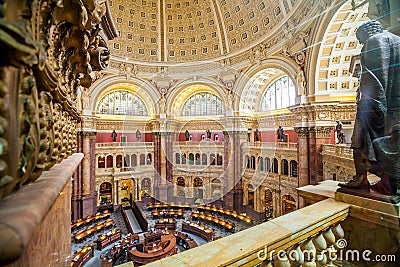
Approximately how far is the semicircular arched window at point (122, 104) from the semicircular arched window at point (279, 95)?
466 inches

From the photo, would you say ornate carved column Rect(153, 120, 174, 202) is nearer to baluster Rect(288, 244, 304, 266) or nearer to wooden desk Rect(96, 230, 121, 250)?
wooden desk Rect(96, 230, 121, 250)

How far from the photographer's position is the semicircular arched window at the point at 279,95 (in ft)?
53.8

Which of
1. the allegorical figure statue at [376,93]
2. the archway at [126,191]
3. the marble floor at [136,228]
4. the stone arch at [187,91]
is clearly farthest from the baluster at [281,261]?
the archway at [126,191]

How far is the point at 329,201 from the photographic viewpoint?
2.80 meters

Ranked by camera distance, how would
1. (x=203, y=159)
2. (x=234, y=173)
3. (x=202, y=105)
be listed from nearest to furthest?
(x=234, y=173), (x=203, y=159), (x=202, y=105)

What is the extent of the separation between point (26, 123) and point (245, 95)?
700 inches

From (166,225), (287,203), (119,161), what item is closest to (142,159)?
(119,161)

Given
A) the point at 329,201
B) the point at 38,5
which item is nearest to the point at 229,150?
the point at 329,201

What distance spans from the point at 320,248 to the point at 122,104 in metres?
21.0

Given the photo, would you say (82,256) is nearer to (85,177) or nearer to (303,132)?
(85,177)

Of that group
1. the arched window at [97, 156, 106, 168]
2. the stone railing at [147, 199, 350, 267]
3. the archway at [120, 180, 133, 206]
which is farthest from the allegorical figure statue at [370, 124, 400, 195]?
the archway at [120, 180, 133, 206]

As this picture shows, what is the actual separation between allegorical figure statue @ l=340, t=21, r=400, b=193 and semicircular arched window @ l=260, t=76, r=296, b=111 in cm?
1411

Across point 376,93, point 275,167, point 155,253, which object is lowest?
point 155,253

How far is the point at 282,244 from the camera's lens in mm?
1828
